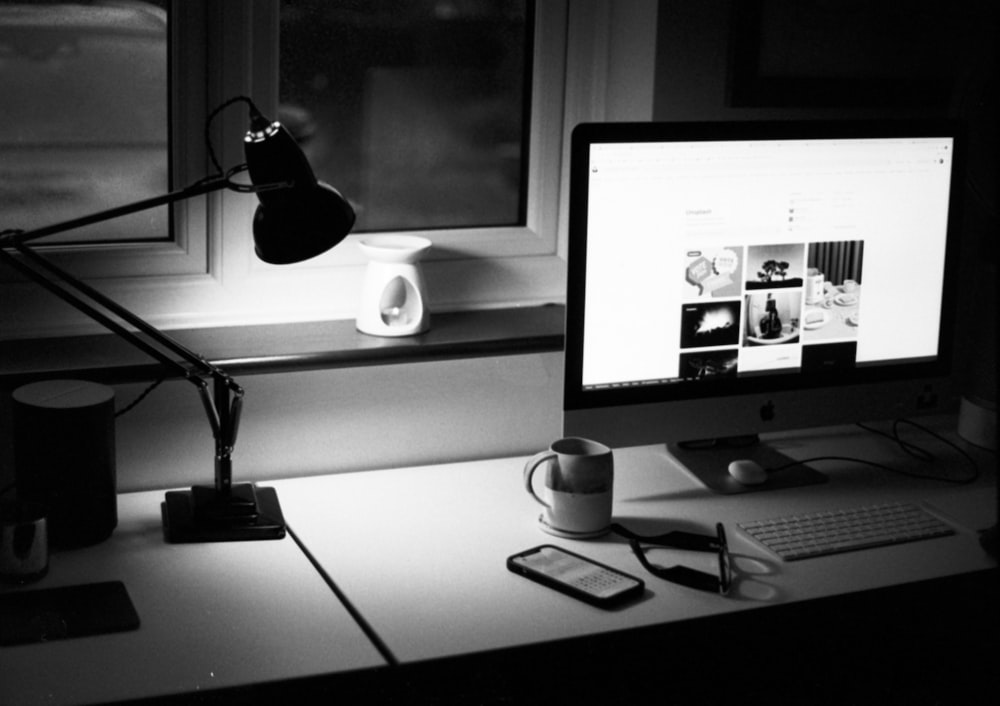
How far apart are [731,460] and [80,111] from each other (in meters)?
1.13

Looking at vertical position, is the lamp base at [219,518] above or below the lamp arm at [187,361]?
below

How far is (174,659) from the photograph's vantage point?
141cm

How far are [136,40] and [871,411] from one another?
4.17ft

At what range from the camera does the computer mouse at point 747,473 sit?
199 cm

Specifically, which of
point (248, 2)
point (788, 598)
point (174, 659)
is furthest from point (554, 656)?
point (248, 2)

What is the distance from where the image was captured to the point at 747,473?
199 cm

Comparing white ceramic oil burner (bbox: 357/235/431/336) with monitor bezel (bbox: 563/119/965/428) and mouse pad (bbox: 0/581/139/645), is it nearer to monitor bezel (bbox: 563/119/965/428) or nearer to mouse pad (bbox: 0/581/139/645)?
monitor bezel (bbox: 563/119/965/428)

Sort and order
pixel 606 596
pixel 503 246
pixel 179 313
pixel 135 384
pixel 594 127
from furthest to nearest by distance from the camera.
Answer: pixel 503 246
pixel 179 313
pixel 135 384
pixel 594 127
pixel 606 596

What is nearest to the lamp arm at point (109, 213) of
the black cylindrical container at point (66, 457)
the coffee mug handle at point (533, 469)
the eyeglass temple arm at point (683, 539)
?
the black cylindrical container at point (66, 457)

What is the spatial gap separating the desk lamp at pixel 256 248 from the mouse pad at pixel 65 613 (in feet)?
0.64

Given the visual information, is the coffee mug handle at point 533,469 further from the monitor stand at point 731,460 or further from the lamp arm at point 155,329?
the lamp arm at point 155,329

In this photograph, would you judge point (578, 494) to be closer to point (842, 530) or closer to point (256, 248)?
point (842, 530)

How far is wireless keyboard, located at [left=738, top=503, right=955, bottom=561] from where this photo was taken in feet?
5.77

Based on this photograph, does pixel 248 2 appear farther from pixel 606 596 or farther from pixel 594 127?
pixel 606 596
